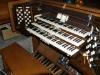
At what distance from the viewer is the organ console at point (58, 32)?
1749 millimetres

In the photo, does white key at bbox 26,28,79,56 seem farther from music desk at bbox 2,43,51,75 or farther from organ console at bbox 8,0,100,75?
music desk at bbox 2,43,51,75

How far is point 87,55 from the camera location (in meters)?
1.66

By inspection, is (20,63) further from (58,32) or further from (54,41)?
(58,32)

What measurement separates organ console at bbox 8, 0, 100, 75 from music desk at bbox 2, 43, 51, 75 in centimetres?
29

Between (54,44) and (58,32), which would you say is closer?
(54,44)

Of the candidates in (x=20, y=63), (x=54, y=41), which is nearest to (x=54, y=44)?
(x=54, y=41)

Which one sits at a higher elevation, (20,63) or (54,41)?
(54,41)

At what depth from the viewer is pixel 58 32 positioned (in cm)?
200

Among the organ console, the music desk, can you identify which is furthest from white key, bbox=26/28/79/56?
the music desk

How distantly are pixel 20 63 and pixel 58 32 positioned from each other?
628mm

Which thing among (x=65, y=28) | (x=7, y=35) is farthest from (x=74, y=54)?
(x=7, y=35)

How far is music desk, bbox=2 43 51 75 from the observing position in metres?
1.84

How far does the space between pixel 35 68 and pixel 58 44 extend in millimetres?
409

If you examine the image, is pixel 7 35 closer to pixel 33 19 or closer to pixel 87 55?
pixel 33 19
